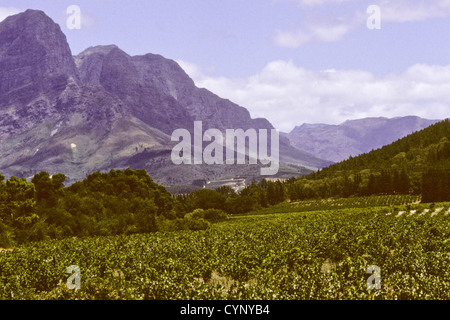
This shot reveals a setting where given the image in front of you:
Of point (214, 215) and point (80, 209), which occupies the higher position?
point (80, 209)

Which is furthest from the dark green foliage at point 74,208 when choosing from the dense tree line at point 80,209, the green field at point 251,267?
the green field at point 251,267

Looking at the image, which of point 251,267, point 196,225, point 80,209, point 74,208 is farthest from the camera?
point 196,225

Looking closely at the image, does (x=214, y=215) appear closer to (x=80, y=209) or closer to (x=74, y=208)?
(x=80, y=209)

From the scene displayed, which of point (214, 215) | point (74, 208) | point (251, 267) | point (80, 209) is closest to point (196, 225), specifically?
point (80, 209)

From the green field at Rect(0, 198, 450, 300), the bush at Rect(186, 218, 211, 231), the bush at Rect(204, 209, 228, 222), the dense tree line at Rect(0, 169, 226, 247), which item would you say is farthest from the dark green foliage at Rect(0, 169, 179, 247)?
the bush at Rect(204, 209, 228, 222)

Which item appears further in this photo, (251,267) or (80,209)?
(80,209)

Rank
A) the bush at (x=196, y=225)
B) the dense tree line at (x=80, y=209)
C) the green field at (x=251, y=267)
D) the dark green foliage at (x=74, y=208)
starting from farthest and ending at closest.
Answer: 1. the bush at (x=196, y=225)
2. the dense tree line at (x=80, y=209)
3. the dark green foliage at (x=74, y=208)
4. the green field at (x=251, y=267)

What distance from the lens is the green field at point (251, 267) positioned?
27297 millimetres

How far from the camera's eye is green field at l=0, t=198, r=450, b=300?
27297 millimetres

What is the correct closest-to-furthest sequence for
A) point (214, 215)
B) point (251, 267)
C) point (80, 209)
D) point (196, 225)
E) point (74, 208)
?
point (251, 267), point (74, 208), point (80, 209), point (196, 225), point (214, 215)

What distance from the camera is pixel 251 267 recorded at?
3900 centimetres

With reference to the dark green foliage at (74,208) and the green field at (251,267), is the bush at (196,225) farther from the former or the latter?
the green field at (251,267)
